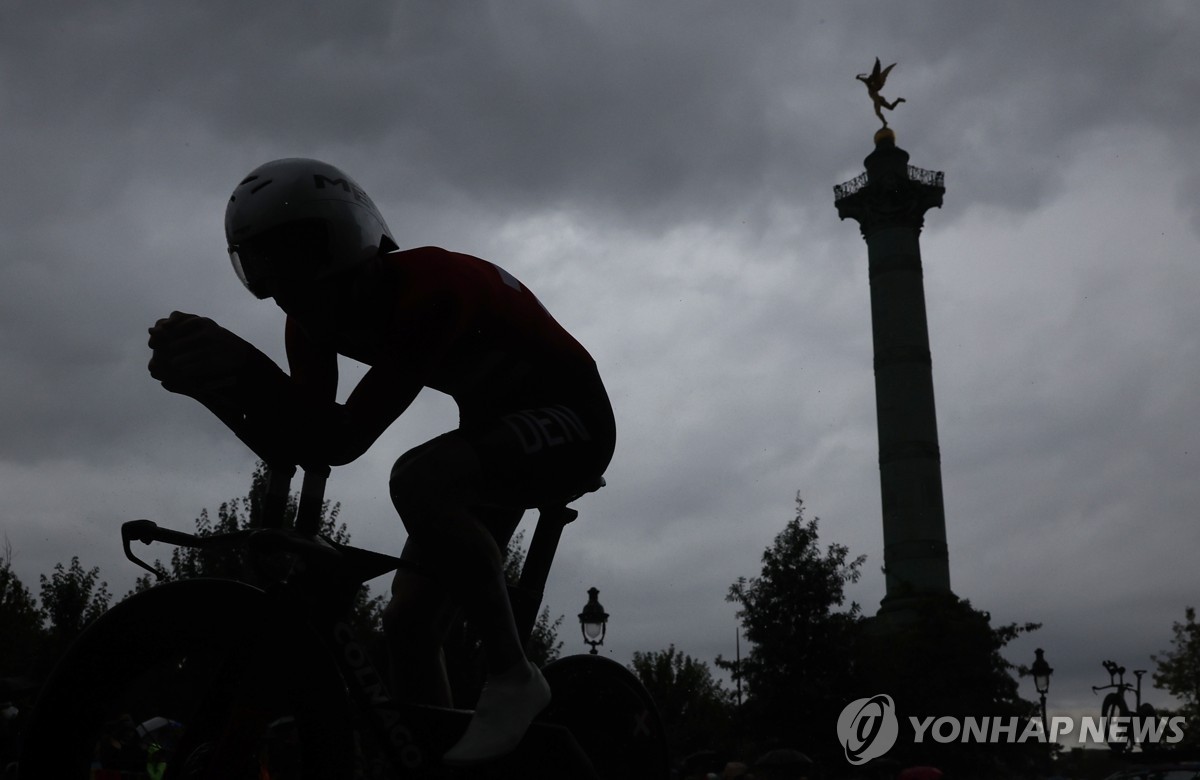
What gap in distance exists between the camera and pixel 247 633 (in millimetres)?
2875

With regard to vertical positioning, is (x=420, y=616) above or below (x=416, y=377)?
below

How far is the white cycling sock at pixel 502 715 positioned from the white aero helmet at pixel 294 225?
1297 mm

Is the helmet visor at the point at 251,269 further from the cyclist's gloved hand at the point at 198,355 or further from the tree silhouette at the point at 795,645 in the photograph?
the tree silhouette at the point at 795,645

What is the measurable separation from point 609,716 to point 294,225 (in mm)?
2030

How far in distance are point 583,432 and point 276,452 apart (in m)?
0.93

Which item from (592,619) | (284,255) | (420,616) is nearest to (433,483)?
(420,616)

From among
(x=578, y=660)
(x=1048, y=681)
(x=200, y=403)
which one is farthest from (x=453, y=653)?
(x=1048, y=681)

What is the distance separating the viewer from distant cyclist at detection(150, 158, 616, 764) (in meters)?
3.03

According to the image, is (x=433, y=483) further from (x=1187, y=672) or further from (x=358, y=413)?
(x=1187, y=672)

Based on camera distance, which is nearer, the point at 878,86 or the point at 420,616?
the point at 420,616

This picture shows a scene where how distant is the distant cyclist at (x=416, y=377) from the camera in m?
3.03

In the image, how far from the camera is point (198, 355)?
2.95m

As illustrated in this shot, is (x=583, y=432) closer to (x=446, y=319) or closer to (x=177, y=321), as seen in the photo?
(x=446, y=319)
